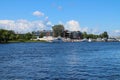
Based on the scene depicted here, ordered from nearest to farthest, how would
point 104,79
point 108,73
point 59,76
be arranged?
point 104,79 < point 59,76 < point 108,73

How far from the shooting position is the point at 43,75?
132 ft

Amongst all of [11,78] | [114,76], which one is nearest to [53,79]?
[11,78]

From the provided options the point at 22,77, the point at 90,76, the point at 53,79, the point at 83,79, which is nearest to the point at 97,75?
the point at 90,76

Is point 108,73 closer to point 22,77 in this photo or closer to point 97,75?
point 97,75

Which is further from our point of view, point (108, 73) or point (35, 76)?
point (108, 73)

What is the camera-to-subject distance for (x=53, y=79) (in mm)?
37281

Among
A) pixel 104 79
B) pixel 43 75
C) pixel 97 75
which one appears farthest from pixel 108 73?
pixel 43 75

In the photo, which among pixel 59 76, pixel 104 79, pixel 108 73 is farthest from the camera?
pixel 108 73

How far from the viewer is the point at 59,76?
1561 inches

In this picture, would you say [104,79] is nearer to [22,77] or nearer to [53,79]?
[53,79]

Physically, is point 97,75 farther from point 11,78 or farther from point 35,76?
point 11,78

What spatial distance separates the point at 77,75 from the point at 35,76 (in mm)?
5228

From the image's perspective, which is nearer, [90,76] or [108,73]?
[90,76]

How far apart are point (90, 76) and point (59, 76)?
3.72 meters
